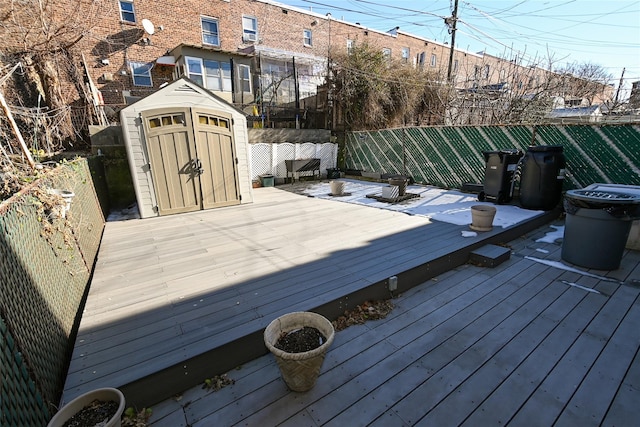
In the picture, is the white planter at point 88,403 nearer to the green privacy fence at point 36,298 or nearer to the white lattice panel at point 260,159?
the green privacy fence at point 36,298

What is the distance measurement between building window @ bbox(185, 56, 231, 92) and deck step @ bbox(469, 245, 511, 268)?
13.2 metres

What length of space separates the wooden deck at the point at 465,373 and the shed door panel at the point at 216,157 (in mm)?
4543

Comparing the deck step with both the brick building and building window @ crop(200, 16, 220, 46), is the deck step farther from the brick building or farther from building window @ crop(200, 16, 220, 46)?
building window @ crop(200, 16, 220, 46)

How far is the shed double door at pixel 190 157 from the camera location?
5266 mm

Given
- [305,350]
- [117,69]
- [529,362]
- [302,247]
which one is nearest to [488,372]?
[529,362]

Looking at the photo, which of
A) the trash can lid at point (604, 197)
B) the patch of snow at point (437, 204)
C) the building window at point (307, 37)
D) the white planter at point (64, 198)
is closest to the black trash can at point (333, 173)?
the patch of snow at point (437, 204)

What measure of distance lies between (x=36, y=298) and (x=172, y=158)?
4.16 metres

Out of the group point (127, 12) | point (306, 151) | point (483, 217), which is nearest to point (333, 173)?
point (306, 151)

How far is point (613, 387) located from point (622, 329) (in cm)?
85

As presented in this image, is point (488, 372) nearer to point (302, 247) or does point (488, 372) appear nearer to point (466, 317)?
point (466, 317)

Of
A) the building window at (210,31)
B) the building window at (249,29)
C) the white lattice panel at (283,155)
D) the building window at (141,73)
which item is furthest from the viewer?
the building window at (249,29)

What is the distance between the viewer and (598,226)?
10.4ft

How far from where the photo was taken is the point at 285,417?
1605mm

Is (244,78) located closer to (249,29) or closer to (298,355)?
(249,29)
